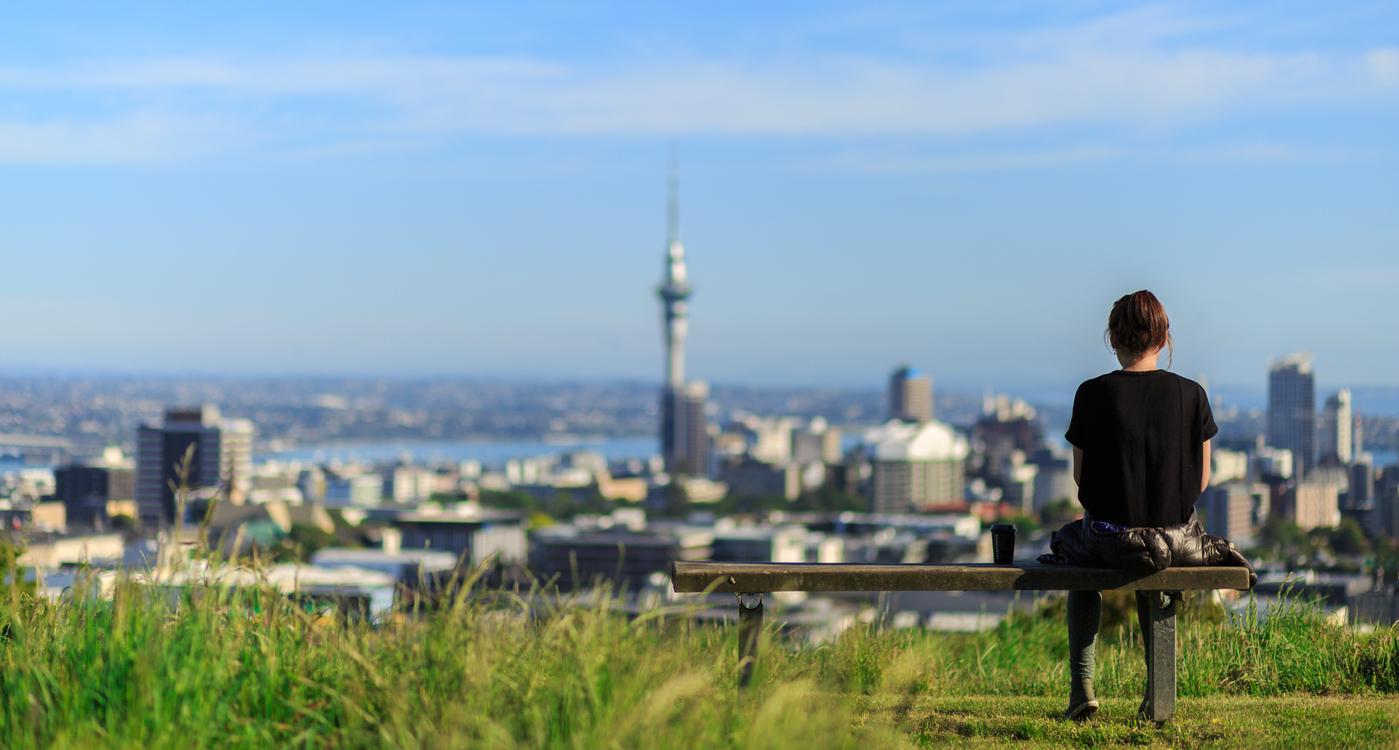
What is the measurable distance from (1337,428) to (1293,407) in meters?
8.26

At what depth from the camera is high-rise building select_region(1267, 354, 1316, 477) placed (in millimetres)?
90688

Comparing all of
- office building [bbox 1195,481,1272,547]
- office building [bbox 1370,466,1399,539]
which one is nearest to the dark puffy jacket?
office building [bbox 1370,466,1399,539]

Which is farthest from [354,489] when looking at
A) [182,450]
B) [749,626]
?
[749,626]

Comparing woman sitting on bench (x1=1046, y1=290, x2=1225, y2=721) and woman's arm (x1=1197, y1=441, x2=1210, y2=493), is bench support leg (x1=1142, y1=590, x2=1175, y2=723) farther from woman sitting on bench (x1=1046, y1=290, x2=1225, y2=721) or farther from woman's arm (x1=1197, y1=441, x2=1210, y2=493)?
woman's arm (x1=1197, y1=441, x2=1210, y2=493)

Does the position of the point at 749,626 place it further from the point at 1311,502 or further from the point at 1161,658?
the point at 1311,502

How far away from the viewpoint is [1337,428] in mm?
86500

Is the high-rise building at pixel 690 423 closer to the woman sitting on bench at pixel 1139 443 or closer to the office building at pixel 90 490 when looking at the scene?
the office building at pixel 90 490

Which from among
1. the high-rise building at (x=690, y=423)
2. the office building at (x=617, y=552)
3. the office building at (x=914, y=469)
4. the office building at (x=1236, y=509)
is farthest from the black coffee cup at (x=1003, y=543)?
the high-rise building at (x=690, y=423)

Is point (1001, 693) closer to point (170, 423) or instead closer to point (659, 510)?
point (170, 423)

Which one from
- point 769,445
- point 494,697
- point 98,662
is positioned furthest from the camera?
point 769,445

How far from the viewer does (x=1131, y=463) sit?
4.79 meters

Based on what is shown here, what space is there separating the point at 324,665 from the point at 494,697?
667mm

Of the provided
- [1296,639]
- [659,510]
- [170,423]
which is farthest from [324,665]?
[659,510]

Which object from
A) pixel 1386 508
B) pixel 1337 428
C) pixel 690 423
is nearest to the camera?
pixel 1386 508
